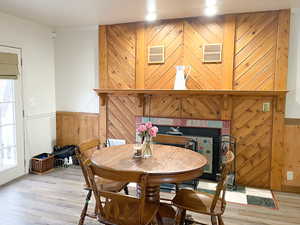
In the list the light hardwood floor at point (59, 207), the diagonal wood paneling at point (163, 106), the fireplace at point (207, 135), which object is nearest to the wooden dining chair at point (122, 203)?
the light hardwood floor at point (59, 207)

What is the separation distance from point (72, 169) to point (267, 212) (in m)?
3.20

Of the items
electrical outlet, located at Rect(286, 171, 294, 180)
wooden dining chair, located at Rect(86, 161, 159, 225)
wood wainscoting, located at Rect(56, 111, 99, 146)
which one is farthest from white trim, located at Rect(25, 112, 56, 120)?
electrical outlet, located at Rect(286, 171, 294, 180)

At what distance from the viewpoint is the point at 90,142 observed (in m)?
2.96

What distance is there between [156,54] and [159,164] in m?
2.38

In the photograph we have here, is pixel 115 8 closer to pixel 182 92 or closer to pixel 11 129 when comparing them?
pixel 182 92

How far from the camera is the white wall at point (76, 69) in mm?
4660

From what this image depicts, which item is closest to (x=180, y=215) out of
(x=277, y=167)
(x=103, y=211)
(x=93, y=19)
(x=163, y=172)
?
(x=163, y=172)

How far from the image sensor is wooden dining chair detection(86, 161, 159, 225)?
1.82m

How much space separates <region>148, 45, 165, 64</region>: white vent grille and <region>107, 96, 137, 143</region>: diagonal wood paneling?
726 mm

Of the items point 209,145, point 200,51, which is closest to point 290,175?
point 209,145

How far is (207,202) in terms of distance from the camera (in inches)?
90.2

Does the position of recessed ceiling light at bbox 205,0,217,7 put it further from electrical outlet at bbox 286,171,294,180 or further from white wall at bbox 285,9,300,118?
electrical outlet at bbox 286,171,294,180

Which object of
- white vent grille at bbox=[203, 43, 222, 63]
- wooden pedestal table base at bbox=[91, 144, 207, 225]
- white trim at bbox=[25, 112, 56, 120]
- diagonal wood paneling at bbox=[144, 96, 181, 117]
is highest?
white vent grille at bbox=[203, 43, 222, 63]

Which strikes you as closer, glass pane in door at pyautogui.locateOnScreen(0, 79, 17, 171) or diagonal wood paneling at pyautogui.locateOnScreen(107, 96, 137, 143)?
glass pane in door at pyautogui.locateOnScreen(0, 79, 17, 171)
